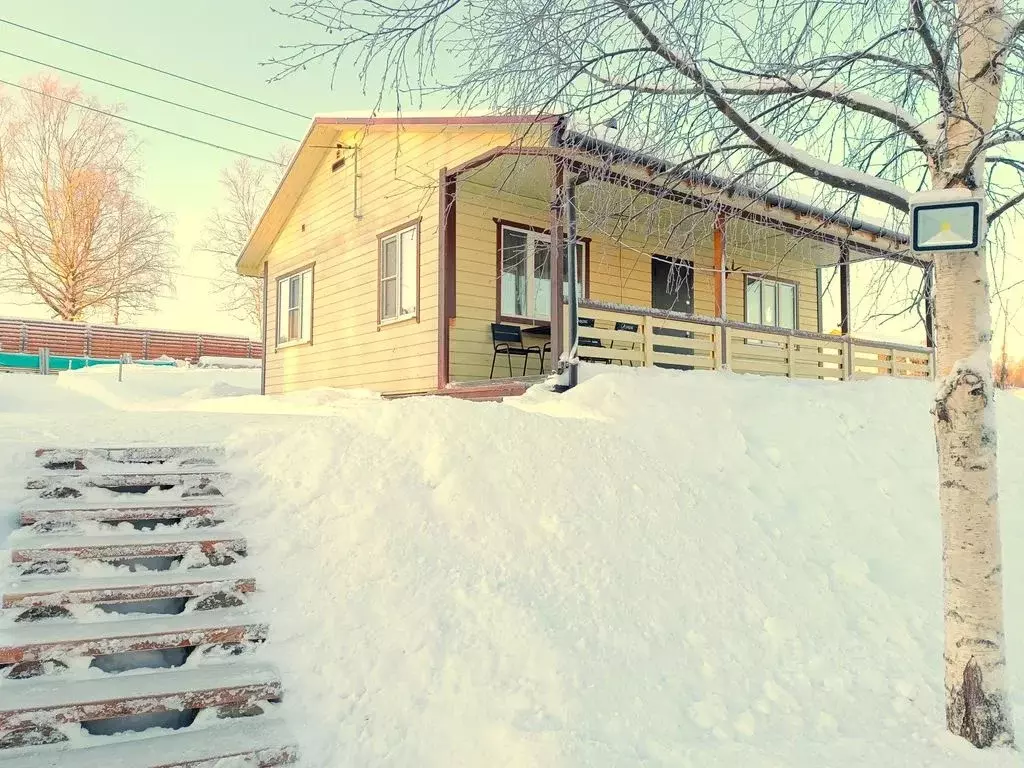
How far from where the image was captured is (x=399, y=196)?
1102 cm

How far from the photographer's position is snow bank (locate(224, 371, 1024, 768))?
346cm

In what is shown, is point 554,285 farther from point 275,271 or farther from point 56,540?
point 275,271

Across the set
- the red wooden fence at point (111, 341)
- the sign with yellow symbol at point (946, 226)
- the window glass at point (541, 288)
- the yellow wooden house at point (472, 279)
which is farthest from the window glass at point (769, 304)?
the red wooden fence at point (111, 341)

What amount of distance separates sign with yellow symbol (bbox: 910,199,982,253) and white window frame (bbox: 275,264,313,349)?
11.5 metres

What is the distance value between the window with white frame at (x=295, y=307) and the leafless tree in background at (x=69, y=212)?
680 inches

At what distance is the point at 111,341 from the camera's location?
88.4 ft

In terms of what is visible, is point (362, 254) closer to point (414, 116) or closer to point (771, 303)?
point (414, 116)

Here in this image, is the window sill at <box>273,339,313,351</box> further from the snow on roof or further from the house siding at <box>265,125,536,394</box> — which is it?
the snow on roof

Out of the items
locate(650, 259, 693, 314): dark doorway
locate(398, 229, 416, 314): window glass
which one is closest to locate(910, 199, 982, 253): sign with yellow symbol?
locate(398, 229, 416, 314): window glass

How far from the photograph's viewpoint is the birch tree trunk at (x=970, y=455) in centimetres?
344

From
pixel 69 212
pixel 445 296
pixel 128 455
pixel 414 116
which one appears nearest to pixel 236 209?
pixel 69 212

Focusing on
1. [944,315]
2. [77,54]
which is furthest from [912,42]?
[77,54]

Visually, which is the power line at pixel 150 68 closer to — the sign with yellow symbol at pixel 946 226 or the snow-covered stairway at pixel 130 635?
the snow-covered stairway at pixel 130 635

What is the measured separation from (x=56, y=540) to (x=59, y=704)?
4.80ft
